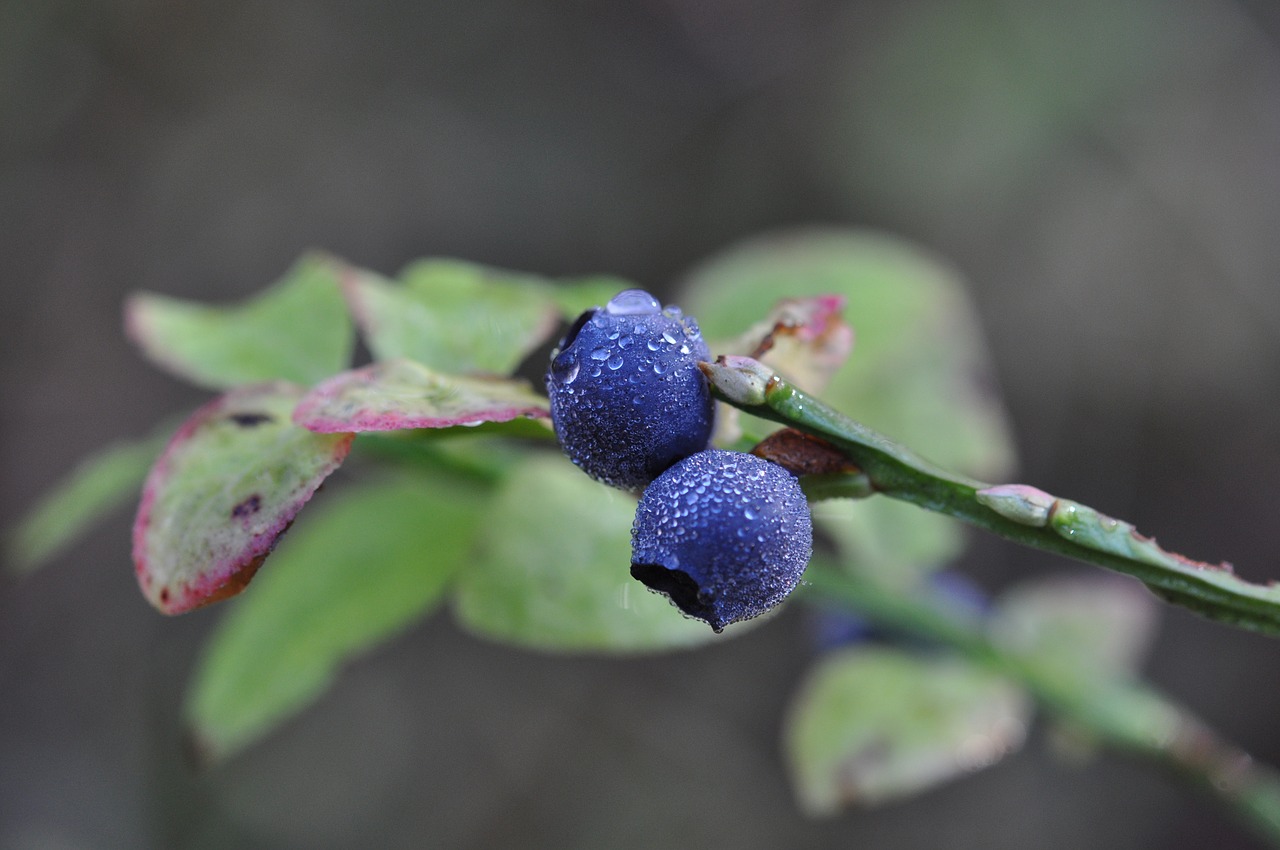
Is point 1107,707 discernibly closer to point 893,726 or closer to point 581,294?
point 893,726

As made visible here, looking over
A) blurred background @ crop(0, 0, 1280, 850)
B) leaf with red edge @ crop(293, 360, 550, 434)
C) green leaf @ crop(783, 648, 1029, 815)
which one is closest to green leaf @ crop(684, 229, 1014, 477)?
green leaf @ crop(783, 648, 1029, 815)

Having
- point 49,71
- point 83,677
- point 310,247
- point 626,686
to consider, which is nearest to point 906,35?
point 310,247

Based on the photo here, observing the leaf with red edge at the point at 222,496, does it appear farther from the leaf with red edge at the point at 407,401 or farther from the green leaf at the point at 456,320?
the green leaf at the point at 456,320

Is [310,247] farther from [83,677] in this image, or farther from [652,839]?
[652,839]

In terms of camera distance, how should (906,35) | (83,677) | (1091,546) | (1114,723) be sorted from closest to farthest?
1. (1091,546)
2. (1114,723)
3. (83,677)
4. (906,35)

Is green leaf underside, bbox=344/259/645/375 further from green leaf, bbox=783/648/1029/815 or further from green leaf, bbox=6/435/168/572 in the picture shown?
green leaf, bbox=783/648/1029/815

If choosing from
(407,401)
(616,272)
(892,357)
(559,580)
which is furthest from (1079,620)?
(616,272)

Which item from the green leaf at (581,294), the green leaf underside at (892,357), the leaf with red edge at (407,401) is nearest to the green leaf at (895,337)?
the green leaf underside at (892,357)
